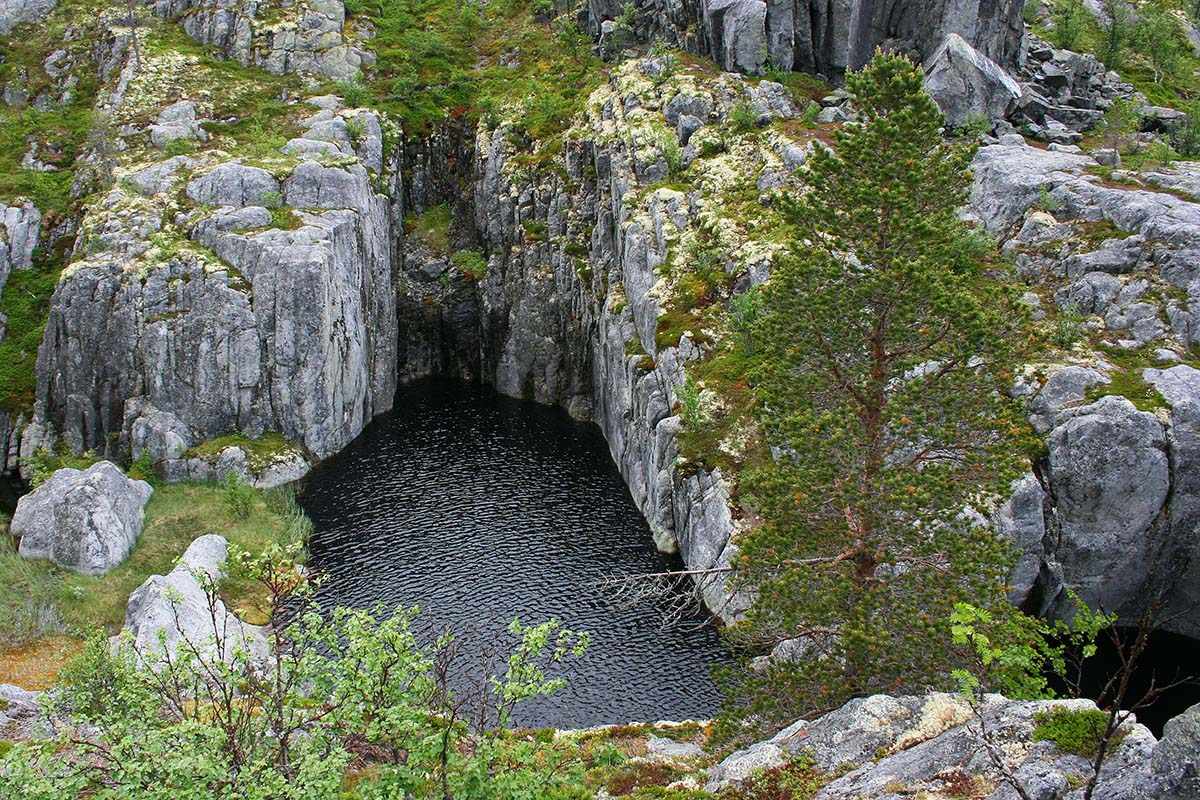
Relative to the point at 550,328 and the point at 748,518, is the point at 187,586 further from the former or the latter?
the point at 550,328

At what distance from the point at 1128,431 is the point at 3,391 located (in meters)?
76.4

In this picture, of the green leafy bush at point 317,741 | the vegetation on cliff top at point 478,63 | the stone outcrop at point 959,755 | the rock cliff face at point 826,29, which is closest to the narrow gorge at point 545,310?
the stone outcrop at point 959,755

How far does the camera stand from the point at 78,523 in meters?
42.7

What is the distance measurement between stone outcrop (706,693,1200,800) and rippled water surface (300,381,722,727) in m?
15.2

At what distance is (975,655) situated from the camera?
58.4ft

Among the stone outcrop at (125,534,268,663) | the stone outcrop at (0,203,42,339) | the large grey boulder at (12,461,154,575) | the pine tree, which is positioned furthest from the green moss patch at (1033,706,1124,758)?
the stone outcrop at (0,203,42,339)

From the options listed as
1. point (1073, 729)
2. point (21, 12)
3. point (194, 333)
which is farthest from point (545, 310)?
point (21, 12)

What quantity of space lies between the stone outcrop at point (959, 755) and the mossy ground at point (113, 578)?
2144 centimetres

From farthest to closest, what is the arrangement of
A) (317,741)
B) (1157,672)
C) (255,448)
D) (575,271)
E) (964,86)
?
(575,271) < (964,86) < (255,448) < (1157,672) < (317,741)

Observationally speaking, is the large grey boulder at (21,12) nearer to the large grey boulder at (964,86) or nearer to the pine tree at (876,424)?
the large grey boulder at (964,86)

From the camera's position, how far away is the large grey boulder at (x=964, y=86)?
61906 mm

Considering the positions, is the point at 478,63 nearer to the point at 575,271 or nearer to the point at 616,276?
the point at 575,271

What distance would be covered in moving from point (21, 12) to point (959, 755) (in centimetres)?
11736

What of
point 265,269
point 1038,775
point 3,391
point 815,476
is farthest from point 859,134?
point 3,391
